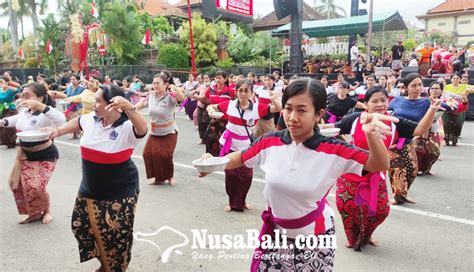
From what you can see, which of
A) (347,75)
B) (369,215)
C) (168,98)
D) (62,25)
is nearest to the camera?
(369,215)

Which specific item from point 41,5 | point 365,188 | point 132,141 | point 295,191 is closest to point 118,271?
point 132,141

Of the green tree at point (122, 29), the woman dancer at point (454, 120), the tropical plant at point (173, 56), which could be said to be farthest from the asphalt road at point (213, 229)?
the green tree at point (122, 29)

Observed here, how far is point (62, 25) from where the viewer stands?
3191 centimetres

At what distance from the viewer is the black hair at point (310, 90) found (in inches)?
83.7

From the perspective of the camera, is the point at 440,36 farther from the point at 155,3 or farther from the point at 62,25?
the point at 62,25

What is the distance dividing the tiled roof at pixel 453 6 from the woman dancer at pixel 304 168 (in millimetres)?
53703

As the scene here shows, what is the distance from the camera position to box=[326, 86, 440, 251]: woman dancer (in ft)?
11.4

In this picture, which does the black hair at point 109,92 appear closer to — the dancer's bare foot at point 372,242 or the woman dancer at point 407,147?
the dancer's bare foot at point 372,242

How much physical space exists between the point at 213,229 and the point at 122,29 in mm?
26085

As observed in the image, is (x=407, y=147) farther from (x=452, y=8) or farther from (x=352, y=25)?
(x=452, y=8)

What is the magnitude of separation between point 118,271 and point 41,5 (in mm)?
47810

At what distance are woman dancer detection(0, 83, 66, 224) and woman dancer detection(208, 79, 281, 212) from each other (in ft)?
6.39

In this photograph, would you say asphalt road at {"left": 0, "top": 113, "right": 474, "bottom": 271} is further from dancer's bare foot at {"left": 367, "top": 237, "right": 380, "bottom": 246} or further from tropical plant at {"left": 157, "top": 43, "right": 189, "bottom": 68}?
tropical plant at {"left": 157, "top": 43, "right": 189, "bottom": 68}

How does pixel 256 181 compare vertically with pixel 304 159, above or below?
below
